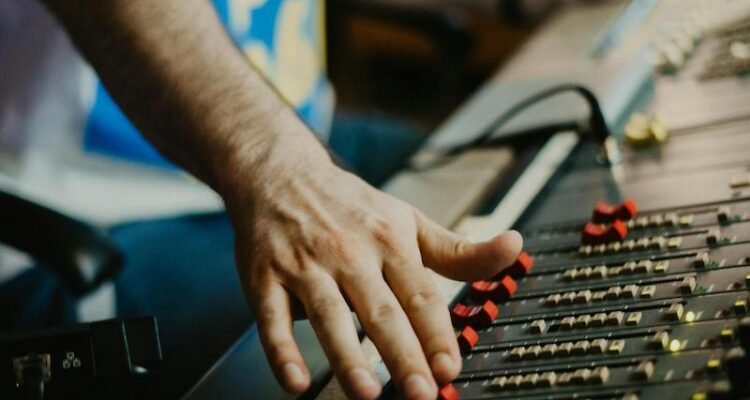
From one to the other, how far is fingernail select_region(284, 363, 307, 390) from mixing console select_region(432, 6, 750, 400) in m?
0.10

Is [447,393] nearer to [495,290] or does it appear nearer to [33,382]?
[495,290]

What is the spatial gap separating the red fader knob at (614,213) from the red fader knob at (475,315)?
17 cm

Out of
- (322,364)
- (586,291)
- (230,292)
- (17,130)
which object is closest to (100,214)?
(17,130)

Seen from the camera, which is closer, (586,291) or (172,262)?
(586,291)

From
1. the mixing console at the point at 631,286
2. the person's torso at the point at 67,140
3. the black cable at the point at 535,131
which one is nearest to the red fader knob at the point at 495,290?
the mixing console at the point at 631,286

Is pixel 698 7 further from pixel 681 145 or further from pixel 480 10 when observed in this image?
pixel 480 10

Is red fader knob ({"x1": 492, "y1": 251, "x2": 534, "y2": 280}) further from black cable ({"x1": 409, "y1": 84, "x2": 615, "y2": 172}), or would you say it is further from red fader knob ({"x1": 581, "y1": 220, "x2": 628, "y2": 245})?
black cable ({"x1": 409, "y1": 84, "x2": 615, "y2": 172})

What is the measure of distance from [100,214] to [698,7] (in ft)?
2.93

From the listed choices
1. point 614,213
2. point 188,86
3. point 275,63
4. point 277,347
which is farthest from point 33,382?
point 275,63

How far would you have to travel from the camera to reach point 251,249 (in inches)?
36.1

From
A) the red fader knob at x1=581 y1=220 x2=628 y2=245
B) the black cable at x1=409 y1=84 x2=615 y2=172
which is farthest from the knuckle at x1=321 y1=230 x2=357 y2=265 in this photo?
the black cable at x1=409 y1=84 x2=615 y2=172

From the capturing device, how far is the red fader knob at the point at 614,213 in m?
1.02

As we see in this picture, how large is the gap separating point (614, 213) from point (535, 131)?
36 cm

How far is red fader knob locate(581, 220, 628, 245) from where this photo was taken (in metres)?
0.98
